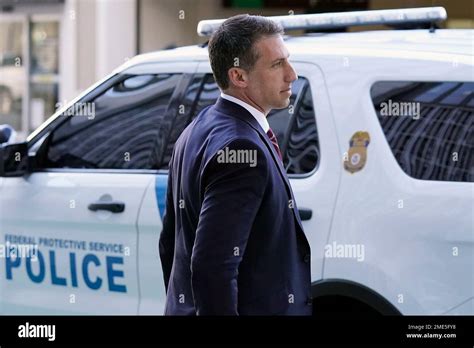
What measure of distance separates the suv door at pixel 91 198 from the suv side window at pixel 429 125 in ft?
3.51

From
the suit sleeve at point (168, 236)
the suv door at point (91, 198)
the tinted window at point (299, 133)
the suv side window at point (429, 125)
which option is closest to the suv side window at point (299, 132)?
the tinted window at point (299, 133)

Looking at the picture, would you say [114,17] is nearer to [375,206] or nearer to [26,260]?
[26,260]

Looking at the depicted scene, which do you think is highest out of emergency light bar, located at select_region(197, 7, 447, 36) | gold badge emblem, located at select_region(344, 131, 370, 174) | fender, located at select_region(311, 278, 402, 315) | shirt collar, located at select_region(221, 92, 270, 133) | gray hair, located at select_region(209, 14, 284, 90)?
emergency light bar, located at select_region(197, 7, 447, 36)

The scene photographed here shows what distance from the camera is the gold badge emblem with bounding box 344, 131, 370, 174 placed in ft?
13.0

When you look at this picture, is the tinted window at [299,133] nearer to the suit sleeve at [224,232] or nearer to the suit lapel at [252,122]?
the suit lapel at [252,122]

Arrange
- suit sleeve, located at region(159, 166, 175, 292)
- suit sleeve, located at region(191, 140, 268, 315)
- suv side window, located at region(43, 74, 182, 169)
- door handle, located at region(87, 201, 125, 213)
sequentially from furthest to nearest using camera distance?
suv side window, located at region(43, 74, 182, 169)
door handle, located at region(87, 201, 125, 213)
suit sleeve, located at region(159, 166, 175, 292)
suit sleeve, located at region(191, 140, 268, 315)

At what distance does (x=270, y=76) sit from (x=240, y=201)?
0.42 meters

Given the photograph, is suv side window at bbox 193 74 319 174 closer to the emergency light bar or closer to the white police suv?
the white police suv

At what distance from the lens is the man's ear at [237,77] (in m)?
2.82

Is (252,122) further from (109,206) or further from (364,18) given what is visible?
(109,206)

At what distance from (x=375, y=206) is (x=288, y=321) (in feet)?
4.19

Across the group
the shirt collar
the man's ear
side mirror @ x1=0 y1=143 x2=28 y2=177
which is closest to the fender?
the shirt collar

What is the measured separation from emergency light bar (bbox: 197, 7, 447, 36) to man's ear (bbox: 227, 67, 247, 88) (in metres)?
1.50

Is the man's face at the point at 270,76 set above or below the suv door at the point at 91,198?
above
